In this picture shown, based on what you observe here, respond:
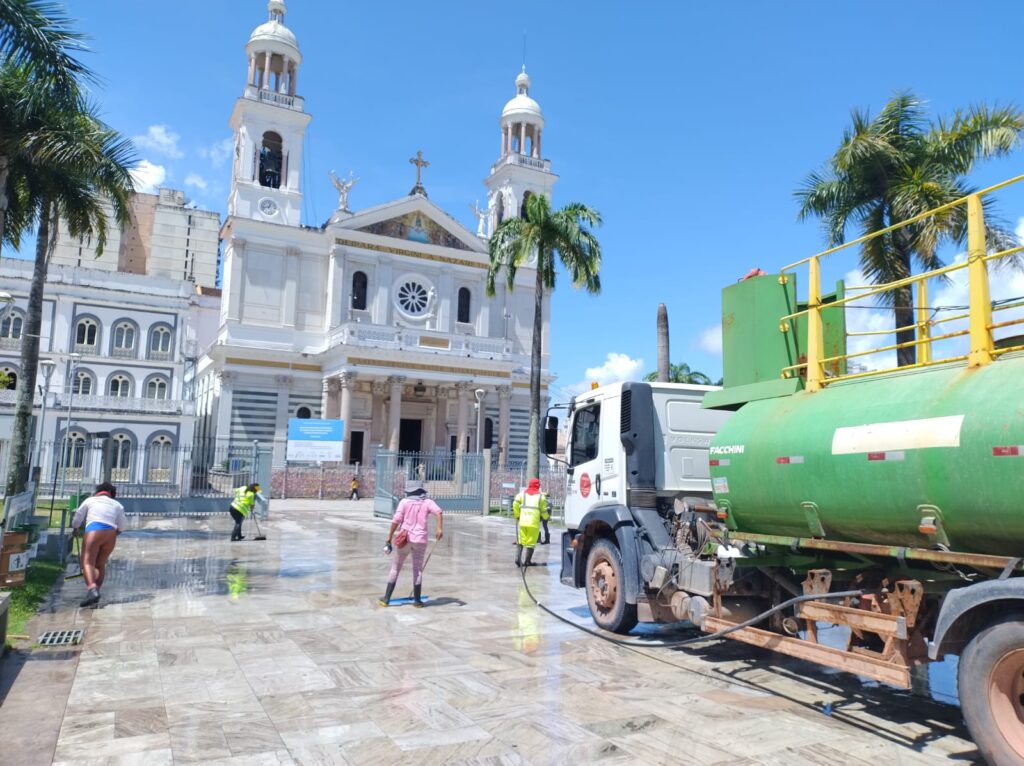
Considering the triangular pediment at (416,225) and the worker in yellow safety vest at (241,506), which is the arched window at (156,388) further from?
the worker in yellow safety vest at (241,506)

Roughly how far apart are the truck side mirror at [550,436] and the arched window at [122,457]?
33.9m

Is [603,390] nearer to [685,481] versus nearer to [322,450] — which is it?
[685,481]

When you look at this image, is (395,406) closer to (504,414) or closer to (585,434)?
(504,414)

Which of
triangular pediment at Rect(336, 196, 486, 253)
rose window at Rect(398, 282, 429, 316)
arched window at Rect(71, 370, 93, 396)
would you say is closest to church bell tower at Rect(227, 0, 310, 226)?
triangular pediment at Rect(336, 196, 486, 253)

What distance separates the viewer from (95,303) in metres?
44.7

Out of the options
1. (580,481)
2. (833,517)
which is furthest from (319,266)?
(833,517)

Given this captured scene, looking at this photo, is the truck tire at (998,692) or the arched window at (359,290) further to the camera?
the arched window at (359,290)

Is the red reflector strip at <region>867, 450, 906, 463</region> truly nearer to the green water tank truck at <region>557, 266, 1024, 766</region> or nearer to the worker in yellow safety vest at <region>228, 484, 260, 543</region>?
the green water tank truck at <region>557, 266, 1024, 766</region>

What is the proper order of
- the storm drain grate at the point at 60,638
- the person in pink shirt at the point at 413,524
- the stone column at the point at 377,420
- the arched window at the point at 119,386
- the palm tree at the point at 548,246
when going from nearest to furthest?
the storm drain grate at the point at 60,638, the person in pink shirt at the point at 413,524, the palm tree at the point at 548,246, the stone column at the point at 377,420, the arched window at the point at 119,386

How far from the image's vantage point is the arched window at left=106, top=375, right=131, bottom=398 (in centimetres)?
4484

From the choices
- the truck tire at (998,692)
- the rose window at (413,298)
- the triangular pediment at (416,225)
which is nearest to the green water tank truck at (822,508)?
the truck tire at (998,692)

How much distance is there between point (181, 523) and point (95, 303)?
93.9 ft

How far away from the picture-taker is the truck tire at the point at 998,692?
4.37 metres

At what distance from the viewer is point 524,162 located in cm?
4706
